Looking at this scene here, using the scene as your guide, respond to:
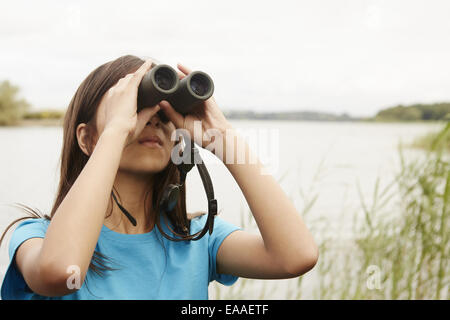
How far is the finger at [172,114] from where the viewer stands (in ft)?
3.86

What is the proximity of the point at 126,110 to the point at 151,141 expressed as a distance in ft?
0.44

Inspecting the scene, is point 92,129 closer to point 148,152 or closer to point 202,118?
point 148,152

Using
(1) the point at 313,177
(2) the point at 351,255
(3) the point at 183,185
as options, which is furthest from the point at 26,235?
(2) the point at 351,255

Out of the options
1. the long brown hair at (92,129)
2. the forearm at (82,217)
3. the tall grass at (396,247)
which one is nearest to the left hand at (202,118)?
the long brown hair at (92,129)

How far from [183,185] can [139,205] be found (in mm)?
129

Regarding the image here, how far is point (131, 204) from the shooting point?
1217 millimetres

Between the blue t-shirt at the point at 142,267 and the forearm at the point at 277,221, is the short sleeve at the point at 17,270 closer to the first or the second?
the blue t-shirt at the point at 142,267

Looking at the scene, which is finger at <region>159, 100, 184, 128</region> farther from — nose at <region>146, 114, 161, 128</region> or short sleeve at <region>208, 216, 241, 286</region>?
short sleeve at <region>208, 216, 241, 286</region>

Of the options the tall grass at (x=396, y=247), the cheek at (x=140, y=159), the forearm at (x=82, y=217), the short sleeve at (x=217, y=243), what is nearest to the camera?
the forearm at (x=82, y=217)

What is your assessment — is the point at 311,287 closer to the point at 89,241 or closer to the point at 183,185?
the point at 183,185

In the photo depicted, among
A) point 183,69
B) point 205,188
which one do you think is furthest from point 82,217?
point 183,69

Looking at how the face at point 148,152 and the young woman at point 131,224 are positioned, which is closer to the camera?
the young woman at point 131,224

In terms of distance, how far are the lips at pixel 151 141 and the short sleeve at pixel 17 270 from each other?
0.30 m
